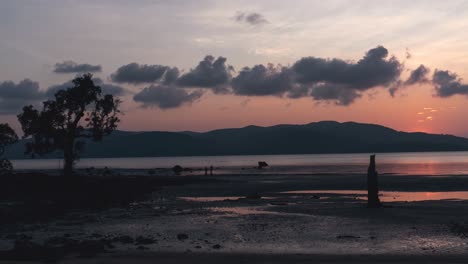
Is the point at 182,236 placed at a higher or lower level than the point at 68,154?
lower

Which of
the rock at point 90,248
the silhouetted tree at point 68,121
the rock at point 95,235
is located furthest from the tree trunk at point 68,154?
the rock at point 90,248

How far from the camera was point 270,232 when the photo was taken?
24.8 m

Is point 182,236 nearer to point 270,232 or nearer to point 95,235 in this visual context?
point 95,235

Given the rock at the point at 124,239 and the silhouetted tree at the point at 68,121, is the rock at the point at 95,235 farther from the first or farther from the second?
Result: the silhouetted tree at the point at 68,121

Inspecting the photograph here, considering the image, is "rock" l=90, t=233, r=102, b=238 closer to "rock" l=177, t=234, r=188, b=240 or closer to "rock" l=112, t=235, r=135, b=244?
"rock" l=112, t=235, r=135, b=244

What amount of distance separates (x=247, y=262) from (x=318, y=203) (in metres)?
23.5

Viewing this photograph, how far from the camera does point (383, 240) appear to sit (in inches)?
872

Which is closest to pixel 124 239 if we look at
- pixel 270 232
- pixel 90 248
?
pixel 90 248


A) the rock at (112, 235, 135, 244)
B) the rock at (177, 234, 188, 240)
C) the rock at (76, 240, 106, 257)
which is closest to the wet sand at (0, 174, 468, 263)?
the rock at (177, 234, 188, 240)

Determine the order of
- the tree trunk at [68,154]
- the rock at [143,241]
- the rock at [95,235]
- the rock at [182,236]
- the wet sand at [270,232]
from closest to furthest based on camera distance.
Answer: the wet sand at [270,232]
the rock at [143,241]
the rock at [182,236]
the rock at [95,235]
the tree trunk at [68,154]

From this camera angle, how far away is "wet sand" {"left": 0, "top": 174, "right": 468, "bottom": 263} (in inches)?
742

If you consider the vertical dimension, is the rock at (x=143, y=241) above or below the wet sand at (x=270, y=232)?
above

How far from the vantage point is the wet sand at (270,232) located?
18.9m

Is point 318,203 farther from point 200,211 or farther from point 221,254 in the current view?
point 221,254
